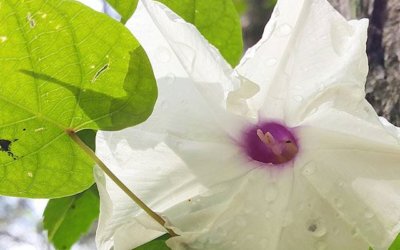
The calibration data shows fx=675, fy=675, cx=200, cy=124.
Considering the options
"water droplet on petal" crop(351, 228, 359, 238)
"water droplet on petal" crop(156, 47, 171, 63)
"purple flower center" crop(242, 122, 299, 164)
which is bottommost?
"water droplet on petal" crop(351, 228, 359, 238)

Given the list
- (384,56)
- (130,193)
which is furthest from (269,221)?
(384,56)

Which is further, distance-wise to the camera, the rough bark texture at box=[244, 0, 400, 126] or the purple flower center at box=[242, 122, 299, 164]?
the rough bark texture at box=[244, 0, 400, 126]

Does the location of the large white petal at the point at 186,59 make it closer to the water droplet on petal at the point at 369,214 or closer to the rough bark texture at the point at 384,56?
the water droplet on petal at the point at 369,214

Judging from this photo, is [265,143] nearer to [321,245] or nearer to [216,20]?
[321,245]

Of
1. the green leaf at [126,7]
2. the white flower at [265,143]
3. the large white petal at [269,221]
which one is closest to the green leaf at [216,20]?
the green leaf at [126,7]

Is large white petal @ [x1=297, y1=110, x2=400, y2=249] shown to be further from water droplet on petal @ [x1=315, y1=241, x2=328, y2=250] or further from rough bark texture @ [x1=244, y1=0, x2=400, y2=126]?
rough bark texture @ [x1=244, y1=0, x2=400, y2=126]

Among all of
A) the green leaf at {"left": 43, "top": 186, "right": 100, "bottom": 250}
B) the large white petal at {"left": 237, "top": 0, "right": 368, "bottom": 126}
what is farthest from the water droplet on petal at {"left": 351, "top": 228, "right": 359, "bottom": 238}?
the green leaf at {"left": 43, "top": 186, "right": 100, "bottom": 250}
